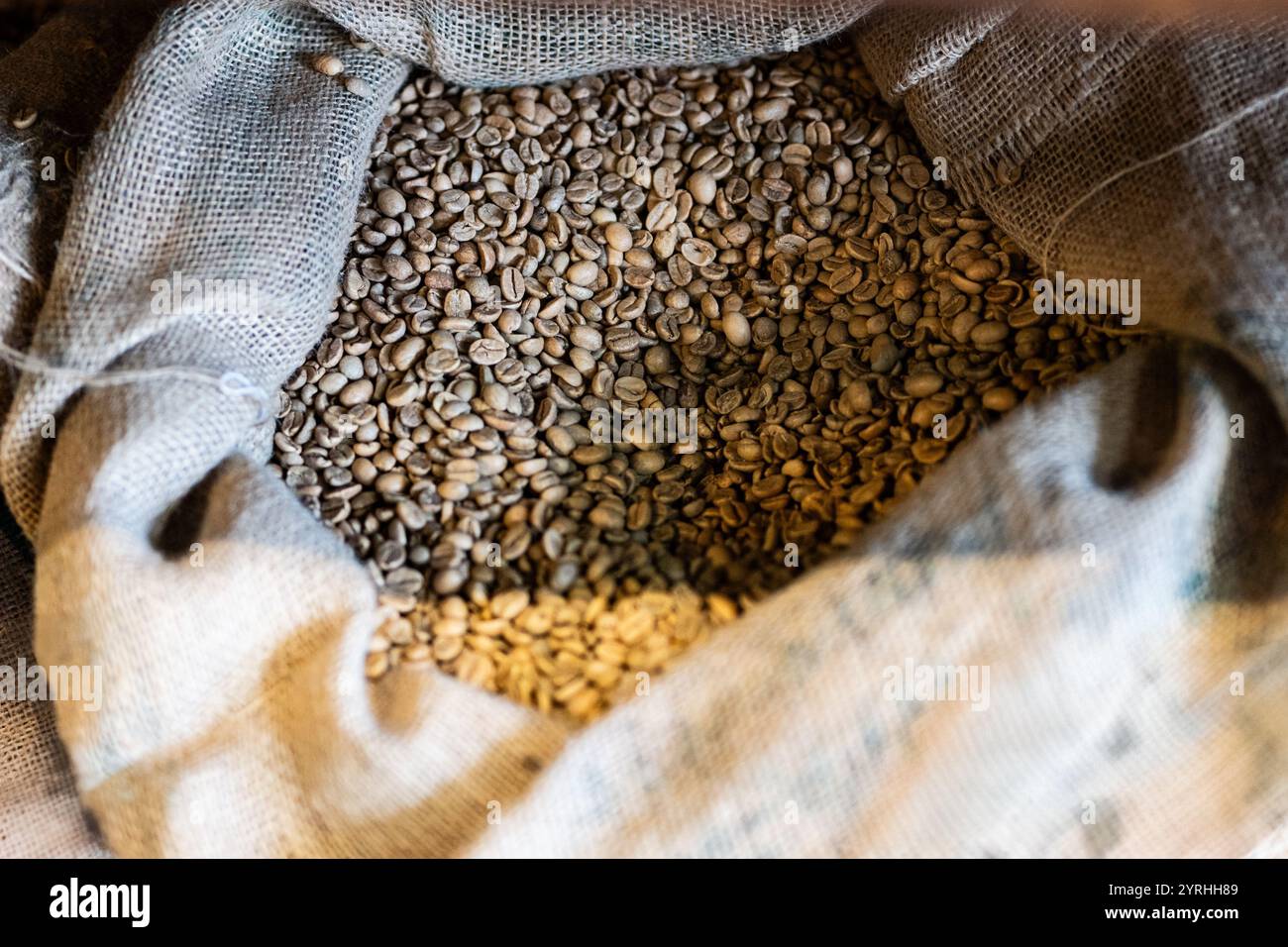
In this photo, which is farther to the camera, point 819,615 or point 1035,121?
point 1035,121

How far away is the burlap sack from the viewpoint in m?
1.09

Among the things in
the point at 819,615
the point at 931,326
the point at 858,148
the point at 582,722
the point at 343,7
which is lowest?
the point at 582,722

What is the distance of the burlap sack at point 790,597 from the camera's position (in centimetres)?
109

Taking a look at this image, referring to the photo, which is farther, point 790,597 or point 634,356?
point 634,356

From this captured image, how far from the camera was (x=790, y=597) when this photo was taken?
1135 mm

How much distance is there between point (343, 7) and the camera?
1363 mm

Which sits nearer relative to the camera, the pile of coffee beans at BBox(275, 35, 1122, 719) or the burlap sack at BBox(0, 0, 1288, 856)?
the burlap sack at BBox(0, 0, 1288, 856)

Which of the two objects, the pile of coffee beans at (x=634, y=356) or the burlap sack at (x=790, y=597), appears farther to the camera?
the pile of coffee beans at (x=634, y=356)

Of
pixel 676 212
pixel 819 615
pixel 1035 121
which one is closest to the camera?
pixel 819 615

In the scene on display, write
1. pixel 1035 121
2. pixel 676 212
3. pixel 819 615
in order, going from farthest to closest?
pixel 676 212 → pixel 1035 121 → pixel 819 615

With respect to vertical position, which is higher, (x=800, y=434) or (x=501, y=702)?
(x=800, y=434)

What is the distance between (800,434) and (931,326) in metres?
0.20

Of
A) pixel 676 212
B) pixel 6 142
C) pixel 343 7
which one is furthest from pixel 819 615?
pixel 6 142

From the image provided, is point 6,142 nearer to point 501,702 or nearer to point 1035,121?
point 501,702
